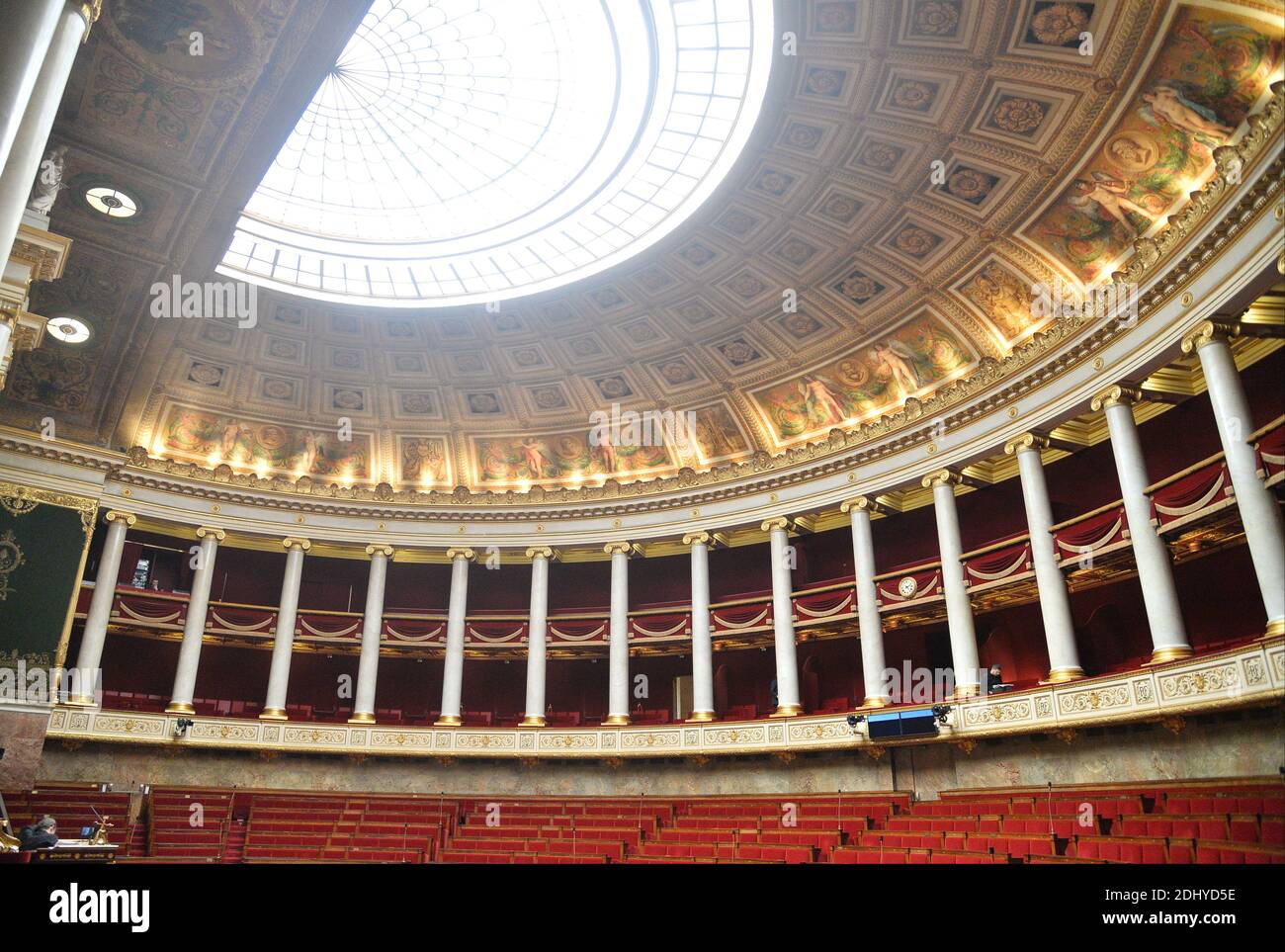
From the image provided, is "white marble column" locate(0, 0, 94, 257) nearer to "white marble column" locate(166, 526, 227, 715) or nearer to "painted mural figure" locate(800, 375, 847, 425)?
"white marble column" locate(166, 526, 227, 715)

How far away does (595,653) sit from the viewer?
2881 centimetres

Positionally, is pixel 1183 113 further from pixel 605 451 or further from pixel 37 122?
pixel 605 451

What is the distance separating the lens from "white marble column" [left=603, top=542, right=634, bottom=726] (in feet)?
84.6

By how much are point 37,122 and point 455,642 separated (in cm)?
2085

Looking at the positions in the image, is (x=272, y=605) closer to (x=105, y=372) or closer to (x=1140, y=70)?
(x=105, y=372)

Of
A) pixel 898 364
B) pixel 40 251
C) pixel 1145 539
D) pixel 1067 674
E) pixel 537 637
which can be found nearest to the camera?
pixel 40 251

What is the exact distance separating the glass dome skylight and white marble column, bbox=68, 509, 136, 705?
8.86 meters

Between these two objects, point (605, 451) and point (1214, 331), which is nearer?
point (1214, 331)

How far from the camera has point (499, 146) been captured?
76.6 feet

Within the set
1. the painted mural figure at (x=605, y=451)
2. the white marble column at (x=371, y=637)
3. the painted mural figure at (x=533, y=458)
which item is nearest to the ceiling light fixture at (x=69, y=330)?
the white marble column at (x=371, y=637)

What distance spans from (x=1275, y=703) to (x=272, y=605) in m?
29.7

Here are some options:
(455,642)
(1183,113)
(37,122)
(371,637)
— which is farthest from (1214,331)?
(371,637)
